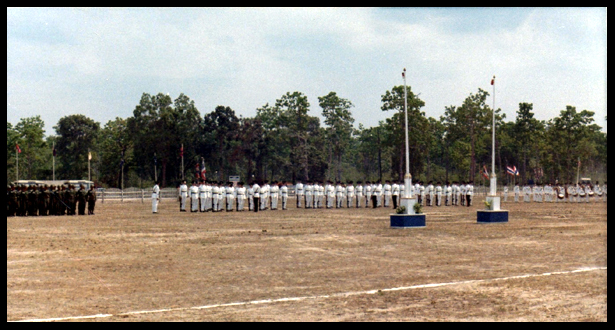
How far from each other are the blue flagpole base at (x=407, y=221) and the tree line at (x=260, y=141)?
5318 cm

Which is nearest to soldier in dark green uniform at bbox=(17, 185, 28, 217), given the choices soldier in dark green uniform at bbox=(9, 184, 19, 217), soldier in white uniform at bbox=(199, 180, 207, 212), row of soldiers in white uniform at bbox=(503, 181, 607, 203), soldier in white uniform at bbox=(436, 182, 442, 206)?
soldier in dark green uniform at bbox=(9, 184, 19, 217)

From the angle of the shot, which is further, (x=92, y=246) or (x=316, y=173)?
(x=316, y=173)

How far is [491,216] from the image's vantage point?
23672mm

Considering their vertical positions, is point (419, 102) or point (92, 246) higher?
point (419, 102)

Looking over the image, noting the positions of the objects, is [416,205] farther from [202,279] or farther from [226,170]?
[226,170]

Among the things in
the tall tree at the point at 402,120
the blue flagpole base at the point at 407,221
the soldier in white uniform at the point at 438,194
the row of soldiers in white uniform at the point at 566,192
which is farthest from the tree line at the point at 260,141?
the blue flagpole base at the point at 407,221

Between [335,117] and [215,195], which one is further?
[335,117]


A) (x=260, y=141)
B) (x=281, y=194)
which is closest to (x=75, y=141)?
(x=260, y=141)

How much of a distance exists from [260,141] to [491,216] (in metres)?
64.9

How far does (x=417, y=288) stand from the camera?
1014 cm

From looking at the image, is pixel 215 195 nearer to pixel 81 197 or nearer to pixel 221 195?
pixel 221 195

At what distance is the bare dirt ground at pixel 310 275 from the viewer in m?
8.58

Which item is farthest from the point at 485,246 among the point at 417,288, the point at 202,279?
the point at 202,279

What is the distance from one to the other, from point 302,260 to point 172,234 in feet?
24.6
